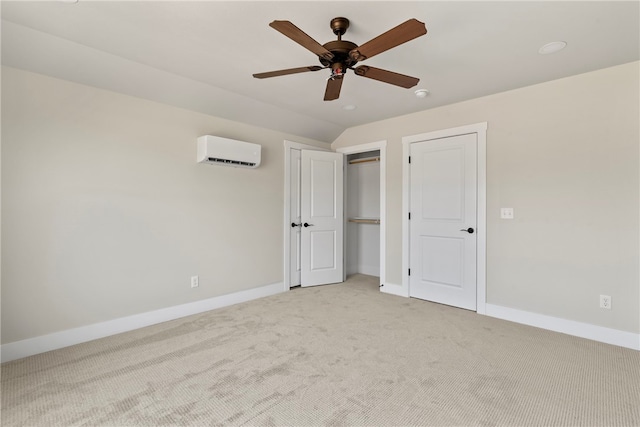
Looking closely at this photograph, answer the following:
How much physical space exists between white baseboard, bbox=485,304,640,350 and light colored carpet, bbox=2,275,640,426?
9 centimetres

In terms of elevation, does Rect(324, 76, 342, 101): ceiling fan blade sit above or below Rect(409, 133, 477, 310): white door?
above

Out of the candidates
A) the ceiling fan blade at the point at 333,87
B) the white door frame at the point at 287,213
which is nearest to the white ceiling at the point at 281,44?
the ceiling fan blade at the point at 333,87

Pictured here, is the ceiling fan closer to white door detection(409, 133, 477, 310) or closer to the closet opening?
white door detection(409, 133, 477, 310)

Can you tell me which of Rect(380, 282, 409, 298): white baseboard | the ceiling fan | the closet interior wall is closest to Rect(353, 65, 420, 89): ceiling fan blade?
the ceiling fan

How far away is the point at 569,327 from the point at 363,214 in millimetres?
3331

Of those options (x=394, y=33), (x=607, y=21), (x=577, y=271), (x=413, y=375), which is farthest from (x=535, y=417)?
(x=607, y=21)

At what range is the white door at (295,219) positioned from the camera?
14.5ft

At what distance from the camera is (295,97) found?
3.41 m

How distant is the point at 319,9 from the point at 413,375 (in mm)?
2522

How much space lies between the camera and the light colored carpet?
5.72 ft

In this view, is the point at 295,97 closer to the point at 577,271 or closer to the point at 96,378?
the point at 96,378

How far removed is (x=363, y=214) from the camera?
222 inches

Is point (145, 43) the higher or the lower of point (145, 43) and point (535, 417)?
the higher

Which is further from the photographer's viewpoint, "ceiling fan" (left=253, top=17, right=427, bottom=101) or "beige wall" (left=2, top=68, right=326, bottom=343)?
"beige wall" (left=2, top=68, right=326, bottom=343)
